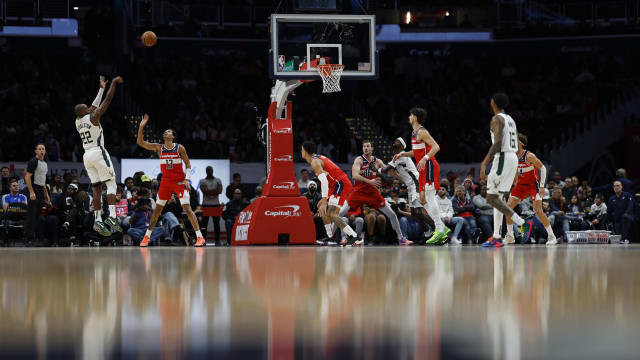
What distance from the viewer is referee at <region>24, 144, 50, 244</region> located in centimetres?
1484

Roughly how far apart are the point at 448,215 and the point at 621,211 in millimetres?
3751

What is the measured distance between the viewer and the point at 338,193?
14.1 metres

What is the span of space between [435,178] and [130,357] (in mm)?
10225

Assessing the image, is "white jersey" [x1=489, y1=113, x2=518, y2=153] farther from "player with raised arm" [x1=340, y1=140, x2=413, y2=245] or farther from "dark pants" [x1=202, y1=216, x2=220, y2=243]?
"dark pants" [x1=202, y1=216, x2=220, y2=243]

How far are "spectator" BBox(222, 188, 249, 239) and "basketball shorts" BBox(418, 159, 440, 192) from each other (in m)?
5.84

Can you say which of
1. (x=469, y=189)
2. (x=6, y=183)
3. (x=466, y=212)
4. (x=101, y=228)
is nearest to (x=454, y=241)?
(x=466, y=212)

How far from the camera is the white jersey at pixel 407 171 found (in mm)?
13906

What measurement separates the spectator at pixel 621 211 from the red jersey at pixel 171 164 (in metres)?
9.02

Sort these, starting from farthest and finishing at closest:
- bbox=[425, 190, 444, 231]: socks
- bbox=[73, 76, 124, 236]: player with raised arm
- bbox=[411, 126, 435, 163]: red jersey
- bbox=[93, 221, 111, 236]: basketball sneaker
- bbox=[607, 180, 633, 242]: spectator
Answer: bbox=[607, 180, 633, 242]: spectator
bbox=[425, 190, 444, 231]: socks
bbox=[411, 126, 435, 163]: red jersey
bbox=[73, 76, 124, 236]: player with raised arm
bbox=[93, 221, 111, 236]: basketball sneaker

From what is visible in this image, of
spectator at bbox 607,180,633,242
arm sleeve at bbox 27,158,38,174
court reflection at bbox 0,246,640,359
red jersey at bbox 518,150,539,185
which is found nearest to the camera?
court reflection at bbox 0,246,640,359

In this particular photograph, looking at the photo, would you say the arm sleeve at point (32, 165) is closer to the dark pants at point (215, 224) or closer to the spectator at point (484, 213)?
the dark pants at point (215, 224)

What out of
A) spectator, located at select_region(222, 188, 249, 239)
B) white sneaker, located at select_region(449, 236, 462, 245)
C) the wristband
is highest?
the wristband

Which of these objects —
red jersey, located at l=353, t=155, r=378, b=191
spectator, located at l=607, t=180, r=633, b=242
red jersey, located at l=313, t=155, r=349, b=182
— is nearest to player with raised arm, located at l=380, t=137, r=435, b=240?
red jersey, located at l=353, t=155, r=378, b=191

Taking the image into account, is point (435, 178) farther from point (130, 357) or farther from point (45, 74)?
point (45, 74)
